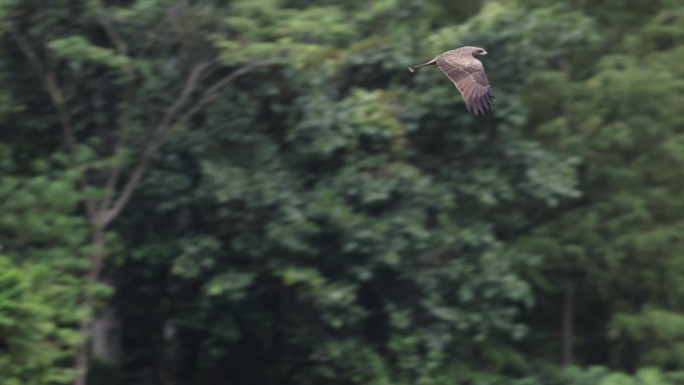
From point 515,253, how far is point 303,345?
2005 mm

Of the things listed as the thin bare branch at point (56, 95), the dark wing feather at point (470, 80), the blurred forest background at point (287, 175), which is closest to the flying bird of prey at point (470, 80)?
the dark wing feather at point (470, 80)

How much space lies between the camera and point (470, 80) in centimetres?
686

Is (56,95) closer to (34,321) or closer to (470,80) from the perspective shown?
(34,321)

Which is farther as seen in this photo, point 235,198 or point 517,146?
point 517,146

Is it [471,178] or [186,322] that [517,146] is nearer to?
[471,178]

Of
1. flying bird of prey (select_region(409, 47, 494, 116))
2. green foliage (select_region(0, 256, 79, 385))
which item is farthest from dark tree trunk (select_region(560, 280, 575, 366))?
flying bird of prey (select_region(409, 47, 494, 116))

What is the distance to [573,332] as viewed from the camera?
13.4 metres

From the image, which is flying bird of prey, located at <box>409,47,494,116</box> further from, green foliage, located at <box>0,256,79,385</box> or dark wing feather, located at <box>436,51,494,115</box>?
green foliage, located at <box>0,256,79,385</box>

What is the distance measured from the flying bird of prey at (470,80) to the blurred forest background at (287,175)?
275 centimetres

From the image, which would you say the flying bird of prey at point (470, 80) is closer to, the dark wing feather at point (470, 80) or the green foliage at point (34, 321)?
the dark wing feather at point (470, 80)

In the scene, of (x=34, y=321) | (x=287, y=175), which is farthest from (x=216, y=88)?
(x=34, y=321)

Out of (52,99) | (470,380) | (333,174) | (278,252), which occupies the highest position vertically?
(52,99)

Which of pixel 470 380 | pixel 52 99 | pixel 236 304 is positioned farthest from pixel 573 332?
pixel 52 99

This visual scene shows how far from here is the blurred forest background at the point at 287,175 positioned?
32.8 feet
